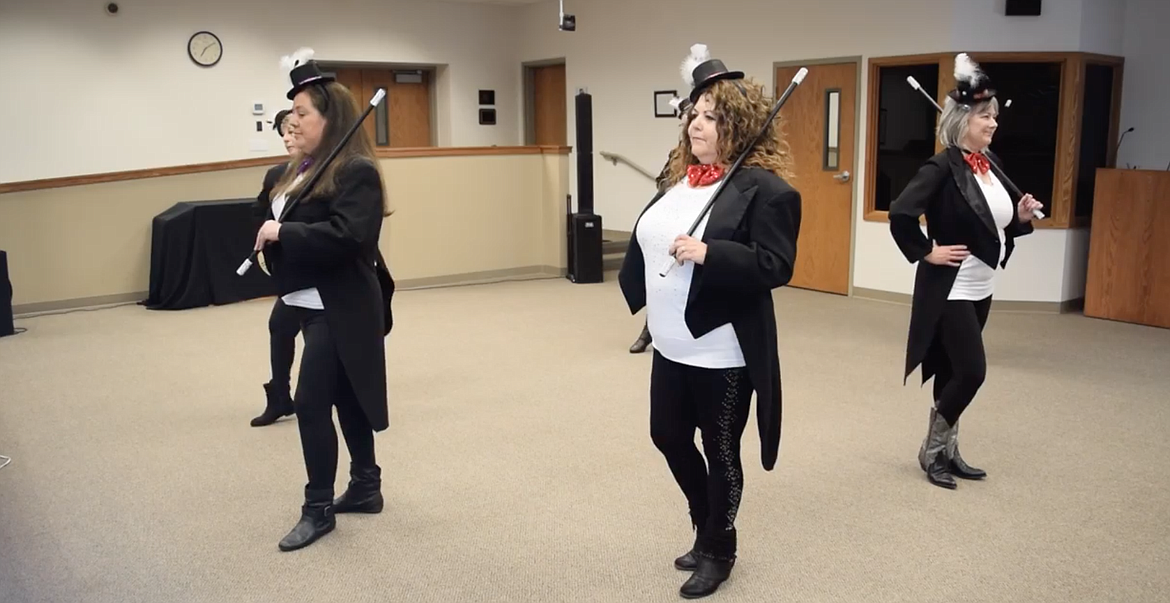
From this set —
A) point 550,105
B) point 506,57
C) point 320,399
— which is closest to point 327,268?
point 320,399

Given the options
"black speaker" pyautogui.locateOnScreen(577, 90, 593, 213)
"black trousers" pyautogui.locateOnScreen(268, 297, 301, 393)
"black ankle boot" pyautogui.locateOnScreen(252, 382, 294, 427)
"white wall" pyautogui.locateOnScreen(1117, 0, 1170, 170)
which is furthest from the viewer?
"black speaker" pyautogui.locateOnScreen(577, 90, 593, 213)

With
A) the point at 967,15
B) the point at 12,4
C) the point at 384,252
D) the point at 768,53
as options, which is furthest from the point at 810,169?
the point at 12,4

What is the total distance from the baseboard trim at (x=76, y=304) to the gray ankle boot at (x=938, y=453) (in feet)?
20.2

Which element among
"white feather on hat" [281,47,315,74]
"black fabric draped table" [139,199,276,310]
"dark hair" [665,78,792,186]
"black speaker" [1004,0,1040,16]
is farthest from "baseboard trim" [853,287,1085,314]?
"white feather on hat" [281,47,315,74]

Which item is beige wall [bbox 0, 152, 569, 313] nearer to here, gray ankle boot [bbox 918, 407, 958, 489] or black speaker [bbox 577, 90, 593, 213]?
black speaker [bbox 577, 90, 593, 213]

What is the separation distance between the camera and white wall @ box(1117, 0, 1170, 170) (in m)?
7.05

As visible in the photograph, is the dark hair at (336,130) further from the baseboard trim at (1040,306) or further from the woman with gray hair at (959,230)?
the baseboard trim at (1040,306)

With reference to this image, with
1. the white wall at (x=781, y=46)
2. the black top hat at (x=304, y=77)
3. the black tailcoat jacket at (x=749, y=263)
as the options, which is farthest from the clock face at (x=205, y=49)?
the black tailcoat jacket at (x=749, y=263)

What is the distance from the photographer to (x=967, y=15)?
695 cm

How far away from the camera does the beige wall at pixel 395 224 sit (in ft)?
23.9

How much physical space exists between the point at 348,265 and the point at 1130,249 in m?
5.79

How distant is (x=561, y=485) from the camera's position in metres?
3.73

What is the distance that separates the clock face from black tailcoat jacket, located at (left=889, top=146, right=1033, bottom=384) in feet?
25.6

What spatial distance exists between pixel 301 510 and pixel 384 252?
5.02 m
